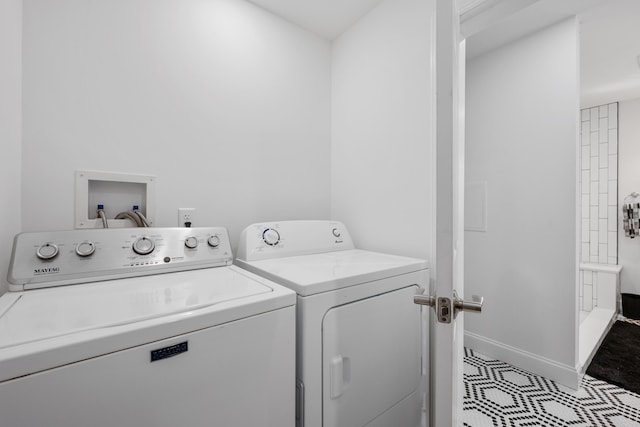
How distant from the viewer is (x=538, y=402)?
1745mm

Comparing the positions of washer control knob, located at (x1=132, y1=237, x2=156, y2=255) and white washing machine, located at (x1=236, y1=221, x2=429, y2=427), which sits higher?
washer control knob, located at (x1=132, y1=237, x2=156, y2=255)

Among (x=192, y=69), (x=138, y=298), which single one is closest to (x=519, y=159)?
(x=192, y=69)

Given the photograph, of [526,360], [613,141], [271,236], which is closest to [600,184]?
[613,141]

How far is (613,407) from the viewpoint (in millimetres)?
1665

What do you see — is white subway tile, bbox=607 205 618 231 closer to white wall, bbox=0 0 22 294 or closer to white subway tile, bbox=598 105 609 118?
white subway tile, bbox=598 105 609 118

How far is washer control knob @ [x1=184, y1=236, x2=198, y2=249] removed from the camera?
123 cm

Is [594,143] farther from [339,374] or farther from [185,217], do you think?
[185,217]

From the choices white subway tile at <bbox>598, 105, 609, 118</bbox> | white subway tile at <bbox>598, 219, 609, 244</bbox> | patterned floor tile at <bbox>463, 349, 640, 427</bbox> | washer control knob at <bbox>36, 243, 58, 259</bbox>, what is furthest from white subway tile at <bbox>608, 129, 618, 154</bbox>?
washer control knob at <bbox>36, 243, 58, 259</bbox>

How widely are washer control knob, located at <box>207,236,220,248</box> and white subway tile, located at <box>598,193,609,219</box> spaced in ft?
15.3

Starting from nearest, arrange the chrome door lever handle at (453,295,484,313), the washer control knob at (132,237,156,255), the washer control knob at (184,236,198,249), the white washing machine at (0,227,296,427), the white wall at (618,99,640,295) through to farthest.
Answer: the white washing machine at (0,227,296,427) < the chrome door lever handle at (453,295,484,313) < the washer control knob at (132,237,156,255) < the washer control knob at (184,236,198,249) < the white wall at (618,99,640,295)

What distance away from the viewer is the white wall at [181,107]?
1.17 meters

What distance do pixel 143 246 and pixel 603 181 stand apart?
16.3ft

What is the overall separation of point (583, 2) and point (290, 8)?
1839 millimetres

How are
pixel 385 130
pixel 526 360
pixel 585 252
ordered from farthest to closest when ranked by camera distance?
pixel 585 252
pixel 526 360
pixel 385 130
